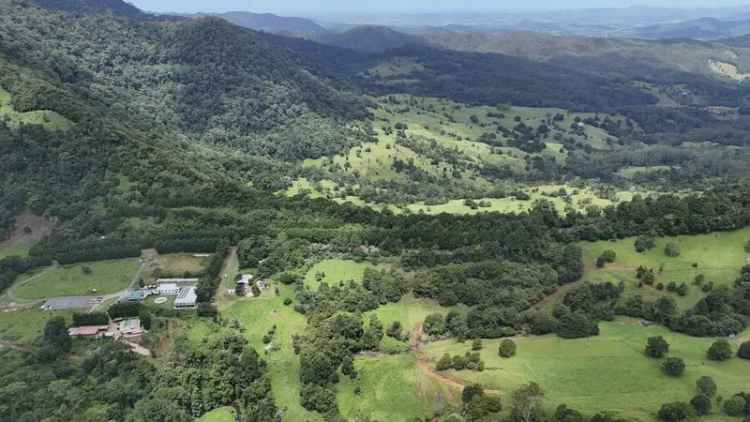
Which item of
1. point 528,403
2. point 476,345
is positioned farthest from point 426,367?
point 528,403

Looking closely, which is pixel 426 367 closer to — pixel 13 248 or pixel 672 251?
pixel 672 251

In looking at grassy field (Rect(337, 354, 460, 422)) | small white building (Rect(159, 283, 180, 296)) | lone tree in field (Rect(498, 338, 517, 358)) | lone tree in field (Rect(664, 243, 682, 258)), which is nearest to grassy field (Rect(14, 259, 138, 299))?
small white building (Rect(159, 283, 180, 296))

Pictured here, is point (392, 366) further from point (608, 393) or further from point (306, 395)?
point (608, 393)

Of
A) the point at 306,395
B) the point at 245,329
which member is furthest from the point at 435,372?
the point at 245,329

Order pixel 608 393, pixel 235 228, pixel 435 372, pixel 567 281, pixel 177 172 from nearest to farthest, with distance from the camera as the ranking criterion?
pixel 608 393
pixel 435 372
pixel 567 281
pixel 235 228
pixel 177 172

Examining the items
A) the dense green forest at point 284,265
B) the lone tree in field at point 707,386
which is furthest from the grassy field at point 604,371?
the dense green forest at point 284,265

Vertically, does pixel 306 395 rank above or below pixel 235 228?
below

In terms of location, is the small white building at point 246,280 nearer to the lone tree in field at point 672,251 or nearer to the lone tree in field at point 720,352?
the lone tree in field at point 720,352
